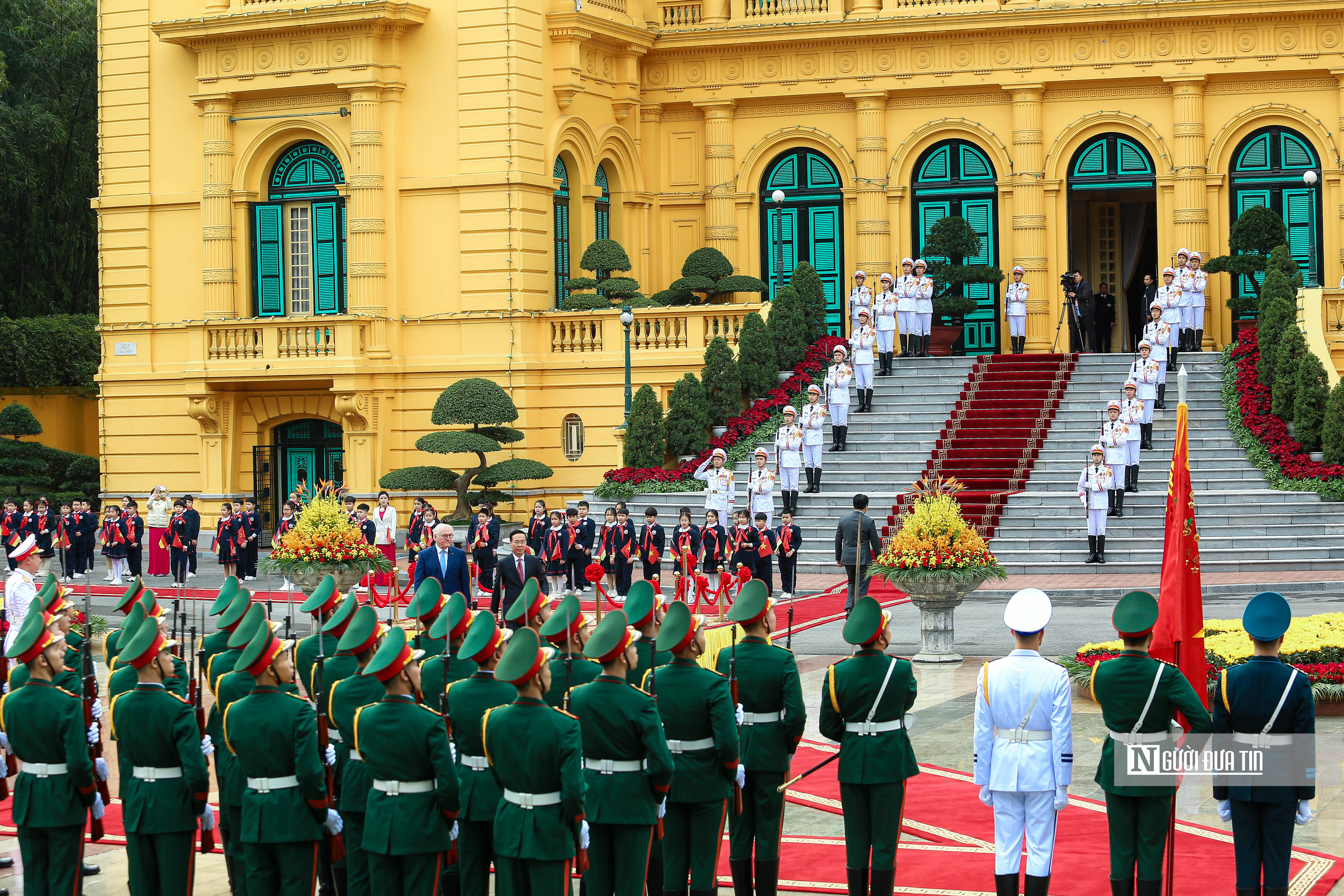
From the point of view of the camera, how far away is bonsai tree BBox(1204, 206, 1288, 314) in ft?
102

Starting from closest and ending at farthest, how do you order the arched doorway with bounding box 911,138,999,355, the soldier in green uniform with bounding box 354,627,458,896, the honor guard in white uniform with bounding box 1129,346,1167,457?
the soldier in green uniform with bounding box 354,627,458,896, the honor guard in white uniform with bounding box 1129,346,1167,457, the arched doorway with bounding box 911,138,999,355

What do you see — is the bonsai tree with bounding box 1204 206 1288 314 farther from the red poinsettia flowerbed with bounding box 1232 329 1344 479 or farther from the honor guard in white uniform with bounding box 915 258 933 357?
the honor guard in white uniform with bounding box 915 258 933 357

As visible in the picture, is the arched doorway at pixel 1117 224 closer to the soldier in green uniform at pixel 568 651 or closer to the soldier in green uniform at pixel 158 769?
the soldier in green uniform at pixel 568 651

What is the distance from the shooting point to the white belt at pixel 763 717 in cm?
1004

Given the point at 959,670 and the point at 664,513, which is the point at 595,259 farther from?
the point at 959,670

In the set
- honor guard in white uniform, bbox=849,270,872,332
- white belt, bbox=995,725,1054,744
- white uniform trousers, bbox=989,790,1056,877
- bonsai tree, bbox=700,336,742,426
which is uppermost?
honor guard in white uniform, bbox=849,270,872,332

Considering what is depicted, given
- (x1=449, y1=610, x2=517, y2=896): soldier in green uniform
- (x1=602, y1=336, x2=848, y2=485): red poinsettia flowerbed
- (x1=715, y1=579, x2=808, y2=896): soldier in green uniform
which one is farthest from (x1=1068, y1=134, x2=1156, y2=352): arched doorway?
(x1=449, y1=610, x2=517, y2=896): soldier in green uniform

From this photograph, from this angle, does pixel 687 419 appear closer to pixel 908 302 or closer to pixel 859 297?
pixel 859 297

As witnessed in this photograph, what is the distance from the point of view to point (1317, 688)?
14.5m

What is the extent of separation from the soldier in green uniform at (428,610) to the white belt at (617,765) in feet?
9.39

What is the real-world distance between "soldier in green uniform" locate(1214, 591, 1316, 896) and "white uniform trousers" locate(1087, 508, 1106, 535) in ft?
48.7

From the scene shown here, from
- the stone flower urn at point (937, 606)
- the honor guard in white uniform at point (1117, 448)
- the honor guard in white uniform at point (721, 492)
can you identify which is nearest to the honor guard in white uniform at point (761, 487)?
the honor guard in white uniform at point (721, 492)

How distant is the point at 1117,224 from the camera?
3497 centimetres

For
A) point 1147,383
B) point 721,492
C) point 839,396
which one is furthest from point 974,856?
point 839,396
